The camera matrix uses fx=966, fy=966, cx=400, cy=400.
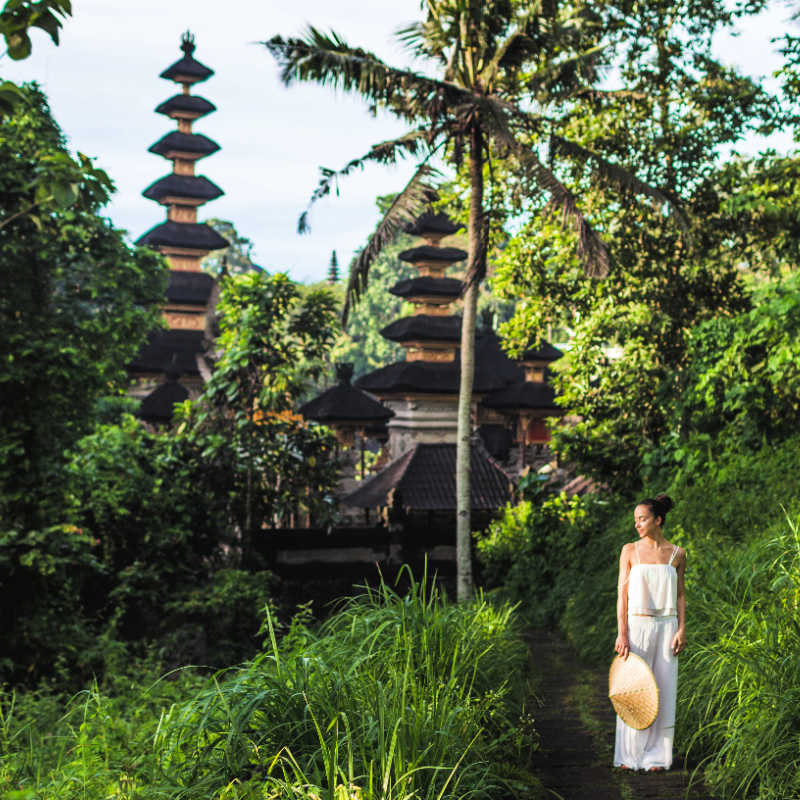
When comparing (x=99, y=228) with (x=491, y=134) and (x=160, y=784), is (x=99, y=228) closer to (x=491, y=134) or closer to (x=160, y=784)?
(x=491, y=134)

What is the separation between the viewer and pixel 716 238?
1458cm

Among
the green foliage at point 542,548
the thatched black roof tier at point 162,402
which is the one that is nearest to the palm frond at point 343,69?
the green foliage at point 542,548

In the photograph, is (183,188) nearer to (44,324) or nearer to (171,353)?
(171,353)

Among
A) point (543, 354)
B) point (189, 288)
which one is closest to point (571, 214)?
point (543, 354)

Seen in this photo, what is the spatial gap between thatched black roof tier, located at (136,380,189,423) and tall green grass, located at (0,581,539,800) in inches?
870

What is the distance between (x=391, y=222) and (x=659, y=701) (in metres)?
8.71

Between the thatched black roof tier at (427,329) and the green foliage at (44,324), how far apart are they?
8.95m

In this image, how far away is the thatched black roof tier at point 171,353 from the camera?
2989 centimetres

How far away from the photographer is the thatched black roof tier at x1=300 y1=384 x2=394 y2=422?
77.8 ft

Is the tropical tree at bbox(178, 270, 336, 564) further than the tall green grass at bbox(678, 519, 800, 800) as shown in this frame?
Yes

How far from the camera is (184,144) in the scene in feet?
111

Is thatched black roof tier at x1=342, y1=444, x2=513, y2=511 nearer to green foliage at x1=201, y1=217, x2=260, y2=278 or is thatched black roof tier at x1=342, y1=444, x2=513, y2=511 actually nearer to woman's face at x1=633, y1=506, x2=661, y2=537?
woman's face at x1=633, y1=506, x2=661, y2=537

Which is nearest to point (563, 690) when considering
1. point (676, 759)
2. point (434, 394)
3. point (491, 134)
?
point (676, 759)

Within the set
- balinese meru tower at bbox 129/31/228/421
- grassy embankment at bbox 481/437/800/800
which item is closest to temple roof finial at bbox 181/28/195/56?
balinese meru tower at bbox 129/31/228/421
